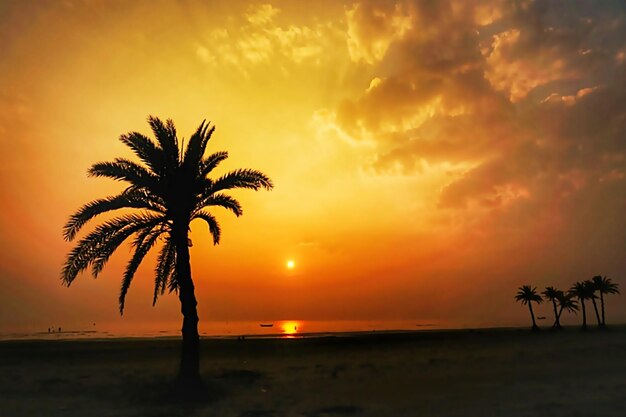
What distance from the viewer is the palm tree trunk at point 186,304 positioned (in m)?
18.8

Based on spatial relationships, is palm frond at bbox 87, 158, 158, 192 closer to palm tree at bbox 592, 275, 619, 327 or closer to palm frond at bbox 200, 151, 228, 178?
palm frond at bbox 200, 151, 228, 178

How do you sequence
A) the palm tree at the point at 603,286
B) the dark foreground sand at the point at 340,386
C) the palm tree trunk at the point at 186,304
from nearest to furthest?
the dark foreground sand at the point at 340,386, the palm tree trunk at the point at 186,304, the palm tree at the point at 603,286

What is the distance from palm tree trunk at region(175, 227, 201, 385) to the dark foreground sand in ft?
4.81

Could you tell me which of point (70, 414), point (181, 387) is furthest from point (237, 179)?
point (70, 414)

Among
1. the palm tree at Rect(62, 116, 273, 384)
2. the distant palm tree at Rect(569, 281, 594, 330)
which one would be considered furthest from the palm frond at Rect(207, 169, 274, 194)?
the distant palm tree at Rect(569, 281, 594, 330)

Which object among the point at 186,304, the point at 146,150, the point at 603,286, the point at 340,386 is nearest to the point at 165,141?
the point at 146,150

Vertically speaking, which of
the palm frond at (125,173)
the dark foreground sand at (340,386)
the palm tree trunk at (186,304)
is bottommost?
the dark foreground sand at (340,386)

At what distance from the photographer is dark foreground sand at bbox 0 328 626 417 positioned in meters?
15.0

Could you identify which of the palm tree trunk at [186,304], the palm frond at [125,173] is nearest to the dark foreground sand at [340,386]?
the palm tree trunk at [186,304]

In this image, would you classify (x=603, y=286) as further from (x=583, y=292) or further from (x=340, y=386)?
(x=340, y=386)

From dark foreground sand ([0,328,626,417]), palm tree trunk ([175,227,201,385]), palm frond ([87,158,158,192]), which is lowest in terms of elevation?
dark foreground sand ([0,328,626,417])

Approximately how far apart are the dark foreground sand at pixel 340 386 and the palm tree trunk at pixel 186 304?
1467mm

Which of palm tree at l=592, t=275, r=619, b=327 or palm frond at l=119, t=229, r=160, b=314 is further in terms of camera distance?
palm tree at l=592, t=275, r=619, b=327

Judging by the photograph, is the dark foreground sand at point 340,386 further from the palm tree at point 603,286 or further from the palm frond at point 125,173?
the palm tree at point 603,286
